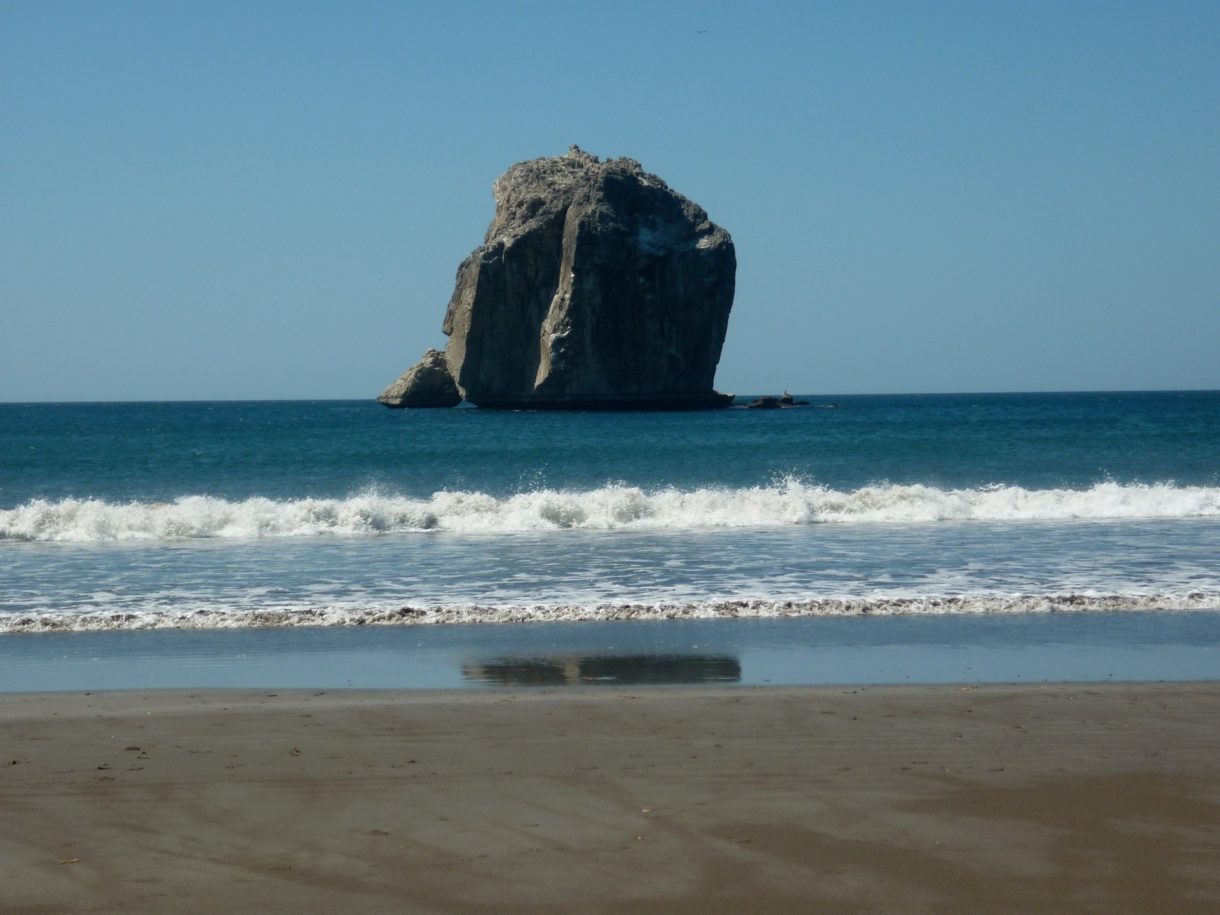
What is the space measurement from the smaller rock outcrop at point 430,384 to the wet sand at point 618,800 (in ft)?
274

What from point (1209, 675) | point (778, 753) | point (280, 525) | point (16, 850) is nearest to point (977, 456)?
point (280, 525)

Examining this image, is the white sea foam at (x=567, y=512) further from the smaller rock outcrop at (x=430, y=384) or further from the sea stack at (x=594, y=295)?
the smaller rock outcrop at (x=430, y=384)

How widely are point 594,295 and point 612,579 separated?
60.7 meters

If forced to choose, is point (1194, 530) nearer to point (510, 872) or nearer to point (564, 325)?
point (510, 872)

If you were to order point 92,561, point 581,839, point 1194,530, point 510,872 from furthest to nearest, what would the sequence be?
1. point 1194,530
2. point 92,561
3. point 581,839
4. point 510,872

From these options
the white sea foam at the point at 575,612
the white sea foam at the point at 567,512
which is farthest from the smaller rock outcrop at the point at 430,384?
the white sea foam at the point at 575,612

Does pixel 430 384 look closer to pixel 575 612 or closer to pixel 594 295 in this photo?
pixel 594 295

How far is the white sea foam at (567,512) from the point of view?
21.4 m

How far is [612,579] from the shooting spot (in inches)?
575

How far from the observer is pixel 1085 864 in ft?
16.8

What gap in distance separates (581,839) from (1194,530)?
58.9 feet

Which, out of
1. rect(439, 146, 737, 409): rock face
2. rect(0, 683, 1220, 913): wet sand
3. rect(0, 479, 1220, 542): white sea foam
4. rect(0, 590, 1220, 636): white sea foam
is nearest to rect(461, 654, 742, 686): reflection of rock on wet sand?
rect(0, 683, 1220, 913): wet sand

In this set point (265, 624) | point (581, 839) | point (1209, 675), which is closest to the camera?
point (581, 839)

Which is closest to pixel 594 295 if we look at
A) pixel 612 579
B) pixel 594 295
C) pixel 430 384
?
pixel 594 295
